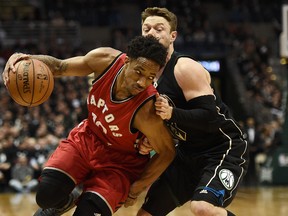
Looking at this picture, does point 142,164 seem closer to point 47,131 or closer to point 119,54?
point 119,54

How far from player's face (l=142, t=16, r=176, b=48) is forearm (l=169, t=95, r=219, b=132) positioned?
567 mm

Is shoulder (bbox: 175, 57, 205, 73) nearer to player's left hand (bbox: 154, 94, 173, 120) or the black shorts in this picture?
player's left hand (bbox: 154, 94, 173, 120)

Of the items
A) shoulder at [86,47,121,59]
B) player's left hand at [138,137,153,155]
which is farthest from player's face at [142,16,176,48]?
player's left hand at [138,137,153,155]

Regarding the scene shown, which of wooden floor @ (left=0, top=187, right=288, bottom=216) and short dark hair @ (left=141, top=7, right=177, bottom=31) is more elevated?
short dark hair @ (left=141, top=7, right=177, bottom=31)

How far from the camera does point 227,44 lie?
779 inches

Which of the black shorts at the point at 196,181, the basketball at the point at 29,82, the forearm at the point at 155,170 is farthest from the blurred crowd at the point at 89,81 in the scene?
the basketball at the point at 29,82

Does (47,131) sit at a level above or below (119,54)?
below

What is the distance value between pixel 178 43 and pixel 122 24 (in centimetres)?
304

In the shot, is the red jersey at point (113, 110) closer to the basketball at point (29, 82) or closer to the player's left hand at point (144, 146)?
the player's left hand at point (144, 146)

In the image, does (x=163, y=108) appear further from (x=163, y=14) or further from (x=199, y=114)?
(x=163, y=14)

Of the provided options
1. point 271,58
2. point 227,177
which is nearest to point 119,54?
point 227,177

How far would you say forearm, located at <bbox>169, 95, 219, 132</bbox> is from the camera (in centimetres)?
445

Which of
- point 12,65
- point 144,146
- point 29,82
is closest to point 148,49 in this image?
point 144,146

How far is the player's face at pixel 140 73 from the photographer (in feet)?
14.2
